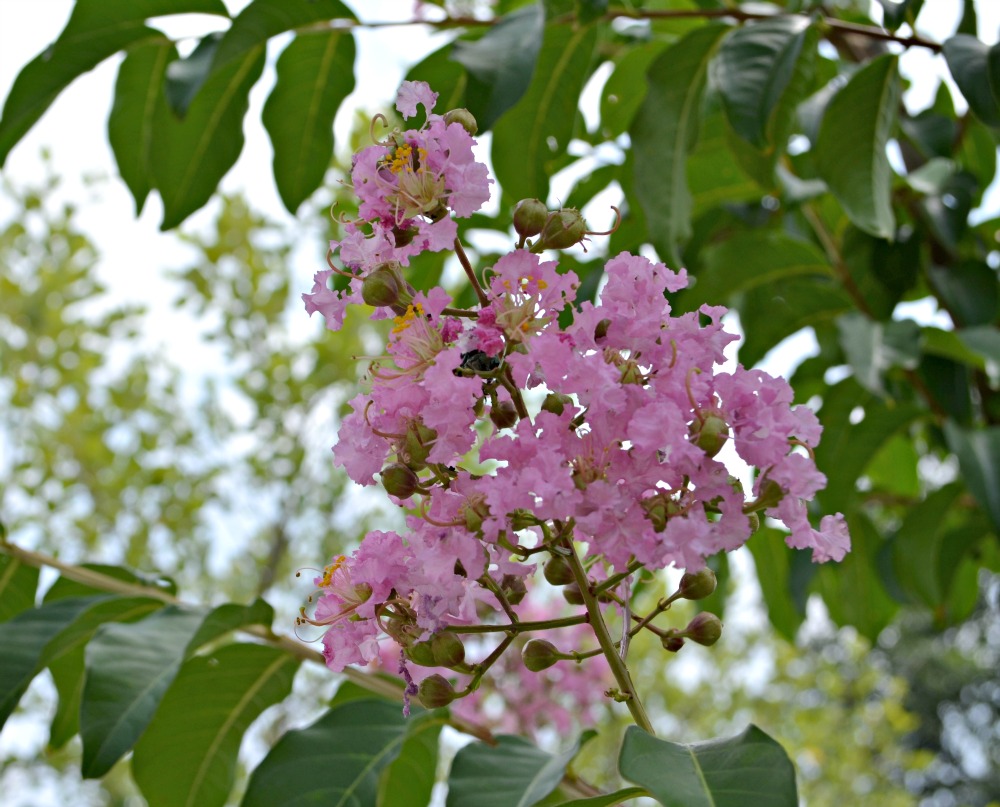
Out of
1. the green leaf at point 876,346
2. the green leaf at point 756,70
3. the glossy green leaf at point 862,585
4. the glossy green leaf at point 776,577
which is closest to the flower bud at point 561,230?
the green leaf at point 756,70

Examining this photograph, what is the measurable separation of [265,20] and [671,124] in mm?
512

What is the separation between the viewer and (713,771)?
1.98ft

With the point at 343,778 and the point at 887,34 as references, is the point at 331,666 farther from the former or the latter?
the point at 887,34

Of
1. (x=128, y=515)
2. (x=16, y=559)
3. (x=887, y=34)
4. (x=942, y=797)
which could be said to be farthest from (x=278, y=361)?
(x=942, y=797)

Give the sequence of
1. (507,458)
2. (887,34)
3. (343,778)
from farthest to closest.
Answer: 1. (887,34)
2. (343,778)
3. (507,458)

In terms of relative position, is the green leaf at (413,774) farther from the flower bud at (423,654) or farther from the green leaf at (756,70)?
the green leaf at (756,70)

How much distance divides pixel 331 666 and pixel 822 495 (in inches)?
43.1

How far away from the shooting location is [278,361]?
4223 millimetres

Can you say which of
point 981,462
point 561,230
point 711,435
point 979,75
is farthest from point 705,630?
point 981,462

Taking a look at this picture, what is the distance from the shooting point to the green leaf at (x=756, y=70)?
1.04 metres

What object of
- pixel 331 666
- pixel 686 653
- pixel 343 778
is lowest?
pixel 686 653

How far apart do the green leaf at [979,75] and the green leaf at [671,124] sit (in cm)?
27

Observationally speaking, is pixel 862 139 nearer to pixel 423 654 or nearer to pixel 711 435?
pixel 711 435

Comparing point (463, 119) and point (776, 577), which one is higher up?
point (463, 119)
